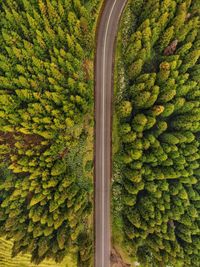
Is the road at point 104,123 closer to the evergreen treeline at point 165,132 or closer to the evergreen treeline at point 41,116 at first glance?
the evergreen treeline at point 41,116

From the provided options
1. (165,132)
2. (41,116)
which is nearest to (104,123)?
(165,132)

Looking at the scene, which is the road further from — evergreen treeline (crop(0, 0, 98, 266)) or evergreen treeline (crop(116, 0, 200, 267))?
evergreen treeline (crop(116, 0, 200, 267))

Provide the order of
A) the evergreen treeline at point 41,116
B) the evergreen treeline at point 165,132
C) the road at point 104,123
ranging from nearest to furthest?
the evergreen treeline at point 41,116 → the evergreen treeline at point 165,132 → the road at point 104,123

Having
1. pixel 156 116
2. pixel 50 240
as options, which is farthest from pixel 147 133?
pixel 50 240

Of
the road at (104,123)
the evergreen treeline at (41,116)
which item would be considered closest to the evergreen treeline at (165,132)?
the road at (104,123)

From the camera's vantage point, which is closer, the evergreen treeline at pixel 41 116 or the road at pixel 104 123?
the evergreen treeline at pixel 41 116

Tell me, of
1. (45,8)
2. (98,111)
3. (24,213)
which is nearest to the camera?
(45,8)

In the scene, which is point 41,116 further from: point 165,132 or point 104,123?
point 165,132

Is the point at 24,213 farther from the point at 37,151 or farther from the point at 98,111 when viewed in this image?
the point at 98,111
